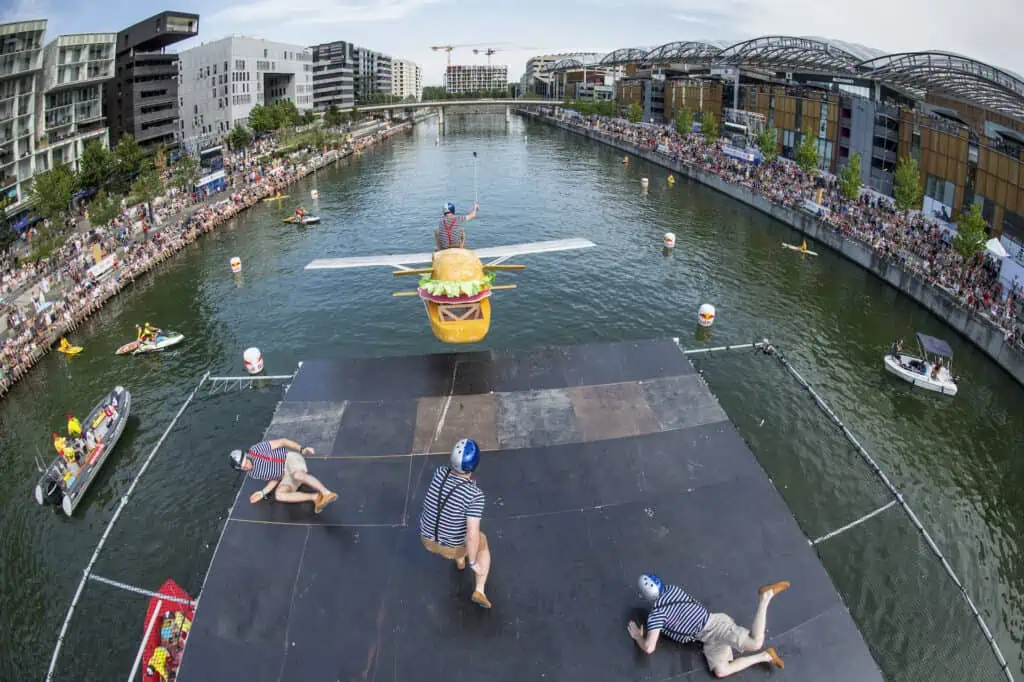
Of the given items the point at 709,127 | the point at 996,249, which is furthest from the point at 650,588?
the point at 709,127

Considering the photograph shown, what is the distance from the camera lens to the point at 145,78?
97750 millimetres

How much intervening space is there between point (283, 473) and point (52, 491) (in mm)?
16674

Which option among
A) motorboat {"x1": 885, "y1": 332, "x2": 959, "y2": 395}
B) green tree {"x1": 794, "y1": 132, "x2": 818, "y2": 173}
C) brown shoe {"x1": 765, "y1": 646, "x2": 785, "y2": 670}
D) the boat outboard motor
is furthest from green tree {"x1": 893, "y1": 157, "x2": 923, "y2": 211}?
the boat outboard motor

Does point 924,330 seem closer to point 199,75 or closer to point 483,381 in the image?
point 483,381

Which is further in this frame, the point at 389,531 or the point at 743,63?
the point at 743,63

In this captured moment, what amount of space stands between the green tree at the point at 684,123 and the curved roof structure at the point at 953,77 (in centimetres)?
4437

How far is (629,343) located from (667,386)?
399 cm

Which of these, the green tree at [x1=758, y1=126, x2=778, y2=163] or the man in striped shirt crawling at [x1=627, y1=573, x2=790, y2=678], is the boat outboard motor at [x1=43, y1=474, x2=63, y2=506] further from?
the green tree at [x1=758, y1=126, x2=778, y2=163]

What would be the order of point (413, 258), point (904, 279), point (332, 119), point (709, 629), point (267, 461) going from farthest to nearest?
point (332, 119) → point (904, 279) → point (413, 258) → point (267, 461) → point (709, 629)

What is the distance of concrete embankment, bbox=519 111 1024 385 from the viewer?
1491 inches

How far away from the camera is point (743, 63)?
11106 centimetres

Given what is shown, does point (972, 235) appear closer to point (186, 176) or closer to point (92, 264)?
point (92, 264)

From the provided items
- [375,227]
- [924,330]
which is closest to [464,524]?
[924,330]

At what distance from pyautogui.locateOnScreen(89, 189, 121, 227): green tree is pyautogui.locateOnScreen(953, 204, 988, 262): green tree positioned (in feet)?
238
